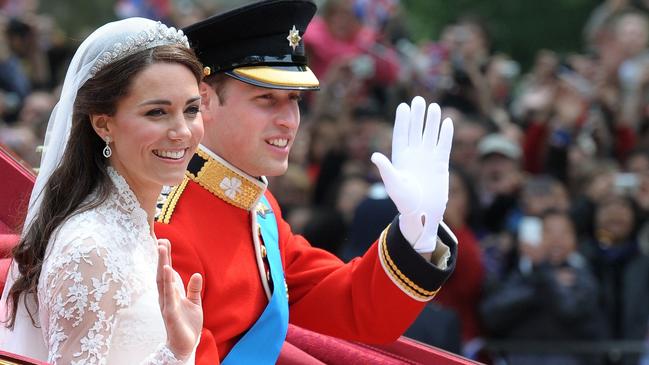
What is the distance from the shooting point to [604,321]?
6.76 metres

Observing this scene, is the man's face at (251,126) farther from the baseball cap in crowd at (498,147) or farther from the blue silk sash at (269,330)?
the baseball cap in crowd at (498,147)

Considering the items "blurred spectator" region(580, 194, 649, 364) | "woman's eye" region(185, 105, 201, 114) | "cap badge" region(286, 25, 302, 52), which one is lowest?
"blurred spectator" region(580, 194, 649, 364)

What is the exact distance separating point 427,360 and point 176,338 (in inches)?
46.5

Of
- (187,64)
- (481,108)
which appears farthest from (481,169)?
(187,64)

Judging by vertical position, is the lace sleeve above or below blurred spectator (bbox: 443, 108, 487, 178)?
above

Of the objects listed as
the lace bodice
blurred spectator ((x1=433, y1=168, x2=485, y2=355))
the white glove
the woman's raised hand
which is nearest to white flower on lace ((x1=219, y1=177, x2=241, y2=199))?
the white glove

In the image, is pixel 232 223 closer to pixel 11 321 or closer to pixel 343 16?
pixel 11 321

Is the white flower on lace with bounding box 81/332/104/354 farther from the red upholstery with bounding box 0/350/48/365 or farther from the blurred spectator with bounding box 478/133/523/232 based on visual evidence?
the blurred spectator with bounding box 478/133/523/232

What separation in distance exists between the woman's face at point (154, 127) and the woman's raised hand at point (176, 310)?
0.79 ft

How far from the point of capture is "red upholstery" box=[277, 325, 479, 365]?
392 cm

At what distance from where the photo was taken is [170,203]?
11.8ft

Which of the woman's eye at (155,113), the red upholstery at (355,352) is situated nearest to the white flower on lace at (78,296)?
the woman's eye at (155,113)

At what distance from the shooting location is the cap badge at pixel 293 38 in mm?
3754

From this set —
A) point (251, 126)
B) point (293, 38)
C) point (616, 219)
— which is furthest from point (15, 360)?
point (616, 219)
